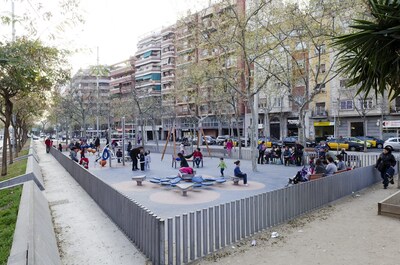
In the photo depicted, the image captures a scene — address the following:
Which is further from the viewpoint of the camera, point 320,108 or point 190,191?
point 320,108

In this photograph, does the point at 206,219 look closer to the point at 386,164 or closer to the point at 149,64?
the point at 386,164

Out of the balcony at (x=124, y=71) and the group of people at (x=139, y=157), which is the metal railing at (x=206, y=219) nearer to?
the group of people at (x=139, y=157)

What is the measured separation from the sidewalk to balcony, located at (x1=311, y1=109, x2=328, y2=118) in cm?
3902

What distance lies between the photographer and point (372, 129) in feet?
136

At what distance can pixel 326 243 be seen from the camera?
6.91m

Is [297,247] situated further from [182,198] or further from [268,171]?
[268,171]

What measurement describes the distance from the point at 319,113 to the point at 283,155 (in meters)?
26.7

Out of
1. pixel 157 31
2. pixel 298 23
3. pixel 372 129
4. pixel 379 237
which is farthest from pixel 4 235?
pixel 157 31

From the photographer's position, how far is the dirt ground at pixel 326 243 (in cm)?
612

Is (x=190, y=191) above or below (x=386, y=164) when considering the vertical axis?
below

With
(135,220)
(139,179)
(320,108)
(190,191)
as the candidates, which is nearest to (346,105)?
(320,108)

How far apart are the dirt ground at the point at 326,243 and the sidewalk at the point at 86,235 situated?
1.73 m

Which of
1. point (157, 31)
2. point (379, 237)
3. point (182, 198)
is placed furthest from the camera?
point (157, 31)

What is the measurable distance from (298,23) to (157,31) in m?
62.7
